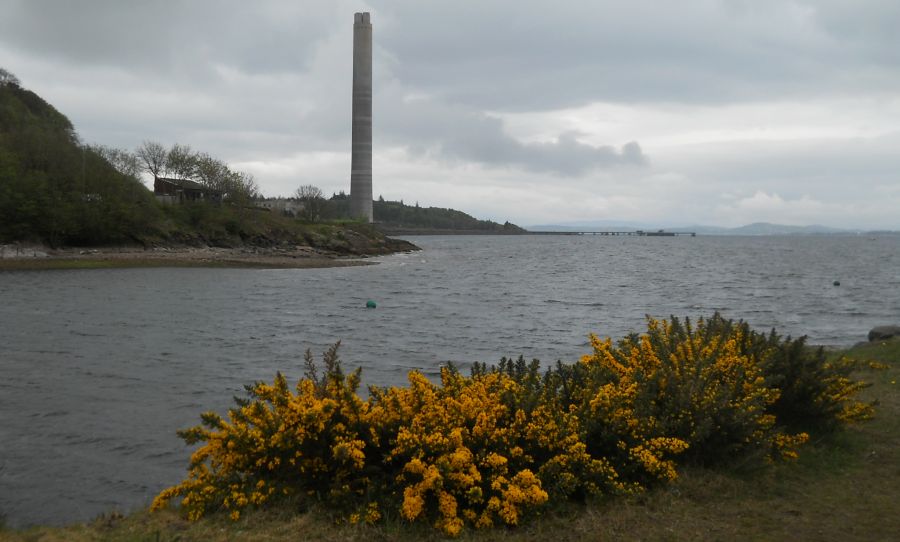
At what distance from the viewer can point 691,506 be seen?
641 centimetres

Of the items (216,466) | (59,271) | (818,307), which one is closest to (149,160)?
(59,271)

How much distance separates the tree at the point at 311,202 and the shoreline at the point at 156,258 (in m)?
38.2

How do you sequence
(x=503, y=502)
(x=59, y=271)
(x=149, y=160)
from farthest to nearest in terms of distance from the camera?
1. (x=149, y=160)
2. (x=59, y=271)
3. (x=503, y=502)

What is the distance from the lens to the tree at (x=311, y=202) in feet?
388

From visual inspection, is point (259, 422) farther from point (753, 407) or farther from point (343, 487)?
point (753, 407)

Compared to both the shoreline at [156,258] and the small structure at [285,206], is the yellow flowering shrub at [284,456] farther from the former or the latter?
the small structure at [285,206]

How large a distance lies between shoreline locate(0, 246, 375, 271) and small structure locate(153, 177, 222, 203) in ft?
63.4

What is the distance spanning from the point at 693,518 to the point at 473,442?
2.05 m

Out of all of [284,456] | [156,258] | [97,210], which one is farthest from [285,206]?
[284,456]

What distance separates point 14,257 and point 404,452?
63.2 metres

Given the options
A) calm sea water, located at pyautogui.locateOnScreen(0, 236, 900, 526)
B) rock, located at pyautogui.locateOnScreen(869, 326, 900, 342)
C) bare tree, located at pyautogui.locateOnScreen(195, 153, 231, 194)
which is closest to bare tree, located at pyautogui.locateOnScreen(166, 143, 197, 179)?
bare tree, located at pyautogui.locateOnScreen(195, 153, 231, 194)

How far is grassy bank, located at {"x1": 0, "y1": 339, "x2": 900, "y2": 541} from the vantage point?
581cm

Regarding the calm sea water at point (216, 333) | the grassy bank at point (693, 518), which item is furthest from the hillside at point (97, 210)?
the grassy bank at point (693, 518)

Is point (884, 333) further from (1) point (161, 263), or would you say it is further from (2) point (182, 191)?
(2) point (182, 191)
